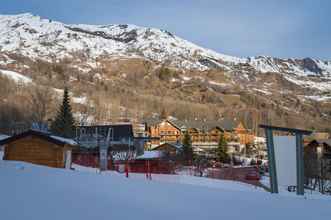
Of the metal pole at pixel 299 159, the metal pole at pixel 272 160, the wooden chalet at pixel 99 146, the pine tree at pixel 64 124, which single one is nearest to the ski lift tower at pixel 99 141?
the wooden chalet at pixel 99 146

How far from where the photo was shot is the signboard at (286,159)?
13.6 metres

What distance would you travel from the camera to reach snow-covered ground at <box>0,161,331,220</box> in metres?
7.20

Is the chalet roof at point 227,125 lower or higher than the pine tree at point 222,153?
higher

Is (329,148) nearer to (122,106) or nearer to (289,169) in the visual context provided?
(289,169)

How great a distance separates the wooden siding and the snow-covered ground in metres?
12.0

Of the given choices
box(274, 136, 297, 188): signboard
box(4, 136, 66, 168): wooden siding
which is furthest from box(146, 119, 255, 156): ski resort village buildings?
box(274, 136, 297, 188): signboard

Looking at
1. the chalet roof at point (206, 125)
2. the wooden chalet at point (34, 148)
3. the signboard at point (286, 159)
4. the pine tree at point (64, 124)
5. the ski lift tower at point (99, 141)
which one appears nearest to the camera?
the signboard at point (286, 159)

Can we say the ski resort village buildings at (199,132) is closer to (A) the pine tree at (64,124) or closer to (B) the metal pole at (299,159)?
(A) the pine tree at (64,124)

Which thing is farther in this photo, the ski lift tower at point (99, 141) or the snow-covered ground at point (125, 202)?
the ski lift tower at point (99, 141)

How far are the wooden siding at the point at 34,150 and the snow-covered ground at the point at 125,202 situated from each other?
12.0m

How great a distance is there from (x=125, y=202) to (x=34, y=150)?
15.7 metres

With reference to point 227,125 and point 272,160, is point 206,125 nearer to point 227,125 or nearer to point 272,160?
point 227,125

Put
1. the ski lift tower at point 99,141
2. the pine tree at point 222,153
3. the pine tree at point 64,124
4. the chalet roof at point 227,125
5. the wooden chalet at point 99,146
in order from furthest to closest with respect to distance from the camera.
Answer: the chalet roof at point 227,125, the pine tree at point 222,153, the pine tree at point 64,124, the wooden chalet at point 99,146, the ski lift tower at point 99,141

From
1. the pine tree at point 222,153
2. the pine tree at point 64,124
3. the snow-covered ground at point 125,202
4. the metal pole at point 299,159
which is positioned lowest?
the pine tree at point 222,153
